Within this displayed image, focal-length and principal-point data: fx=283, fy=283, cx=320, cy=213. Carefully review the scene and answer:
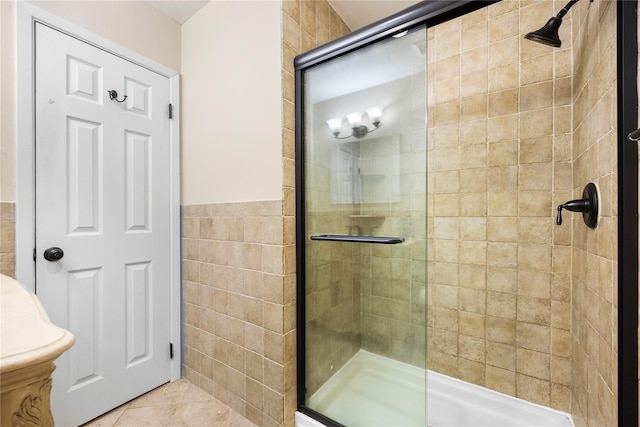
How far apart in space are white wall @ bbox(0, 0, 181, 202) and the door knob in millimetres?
271

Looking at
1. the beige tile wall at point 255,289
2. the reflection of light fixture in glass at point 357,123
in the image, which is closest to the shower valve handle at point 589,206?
the reflection of light fixture in glass at point 357,123

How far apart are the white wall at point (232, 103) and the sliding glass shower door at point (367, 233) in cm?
18

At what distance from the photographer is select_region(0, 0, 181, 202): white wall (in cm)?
124

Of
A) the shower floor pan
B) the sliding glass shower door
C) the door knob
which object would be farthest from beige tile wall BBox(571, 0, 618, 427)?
the door knob

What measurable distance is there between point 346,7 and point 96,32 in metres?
1.40

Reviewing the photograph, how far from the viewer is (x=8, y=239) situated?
124cm

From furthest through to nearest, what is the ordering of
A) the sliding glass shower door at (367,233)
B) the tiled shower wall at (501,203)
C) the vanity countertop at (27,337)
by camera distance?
the tiled shower wall at (501,203) → the sliding glass shower door at (367,233) → the vanity countertop at (27,337)

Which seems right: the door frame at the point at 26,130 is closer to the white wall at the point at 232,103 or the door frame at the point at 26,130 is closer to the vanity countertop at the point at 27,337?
the white wall at the point at 232,103

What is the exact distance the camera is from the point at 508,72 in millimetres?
1548

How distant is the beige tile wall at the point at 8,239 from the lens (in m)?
1.23

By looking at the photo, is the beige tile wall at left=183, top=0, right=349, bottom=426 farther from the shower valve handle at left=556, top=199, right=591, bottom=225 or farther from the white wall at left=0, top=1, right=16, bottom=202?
the shower valve handle at left=556, top=199, right=591, bottom=225

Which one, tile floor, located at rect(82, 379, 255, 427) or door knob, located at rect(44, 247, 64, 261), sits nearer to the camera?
door knob, located at rect(44, 247, 64, 261)

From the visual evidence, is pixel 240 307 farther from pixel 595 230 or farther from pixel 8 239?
pixel 595 230

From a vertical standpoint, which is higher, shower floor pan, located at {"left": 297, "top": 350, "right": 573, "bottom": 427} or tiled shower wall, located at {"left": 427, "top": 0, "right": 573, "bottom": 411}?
tiled shower wall, located at {"left": 427, "top": 0, "right": 573, "bottom": 411}
